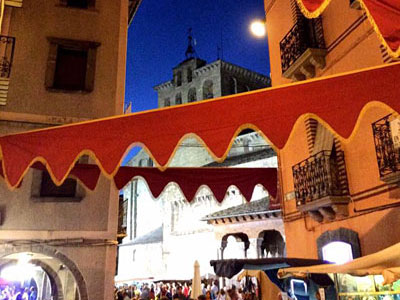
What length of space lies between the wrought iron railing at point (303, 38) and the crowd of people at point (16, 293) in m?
14.2

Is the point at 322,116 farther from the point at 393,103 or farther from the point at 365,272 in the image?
the point at 365,272

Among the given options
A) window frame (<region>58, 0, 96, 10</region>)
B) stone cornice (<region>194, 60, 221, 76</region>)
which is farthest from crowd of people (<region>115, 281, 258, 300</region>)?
stone cornice (<region>194, 60, 221, 76</region>)

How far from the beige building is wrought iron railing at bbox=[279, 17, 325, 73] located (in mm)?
5724

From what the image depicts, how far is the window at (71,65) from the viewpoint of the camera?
42.0 feet

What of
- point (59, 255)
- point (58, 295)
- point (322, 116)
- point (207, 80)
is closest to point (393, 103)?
point (322, 116)

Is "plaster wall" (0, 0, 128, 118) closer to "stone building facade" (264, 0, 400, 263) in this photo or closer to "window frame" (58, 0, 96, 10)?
"window frame" (58, 0, 96, 10)

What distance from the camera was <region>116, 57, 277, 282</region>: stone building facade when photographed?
32.4m

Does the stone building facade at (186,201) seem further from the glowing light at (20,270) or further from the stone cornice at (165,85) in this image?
the glowing light at (20,270)

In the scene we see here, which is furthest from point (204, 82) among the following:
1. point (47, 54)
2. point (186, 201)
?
point (47, 54)

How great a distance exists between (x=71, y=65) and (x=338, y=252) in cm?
1019

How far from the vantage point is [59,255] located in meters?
11.1

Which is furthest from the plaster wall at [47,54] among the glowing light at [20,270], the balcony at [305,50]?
the balcony at [305,50]

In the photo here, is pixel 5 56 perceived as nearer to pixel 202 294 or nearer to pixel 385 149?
pixel 202 294

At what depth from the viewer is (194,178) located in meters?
10.6
